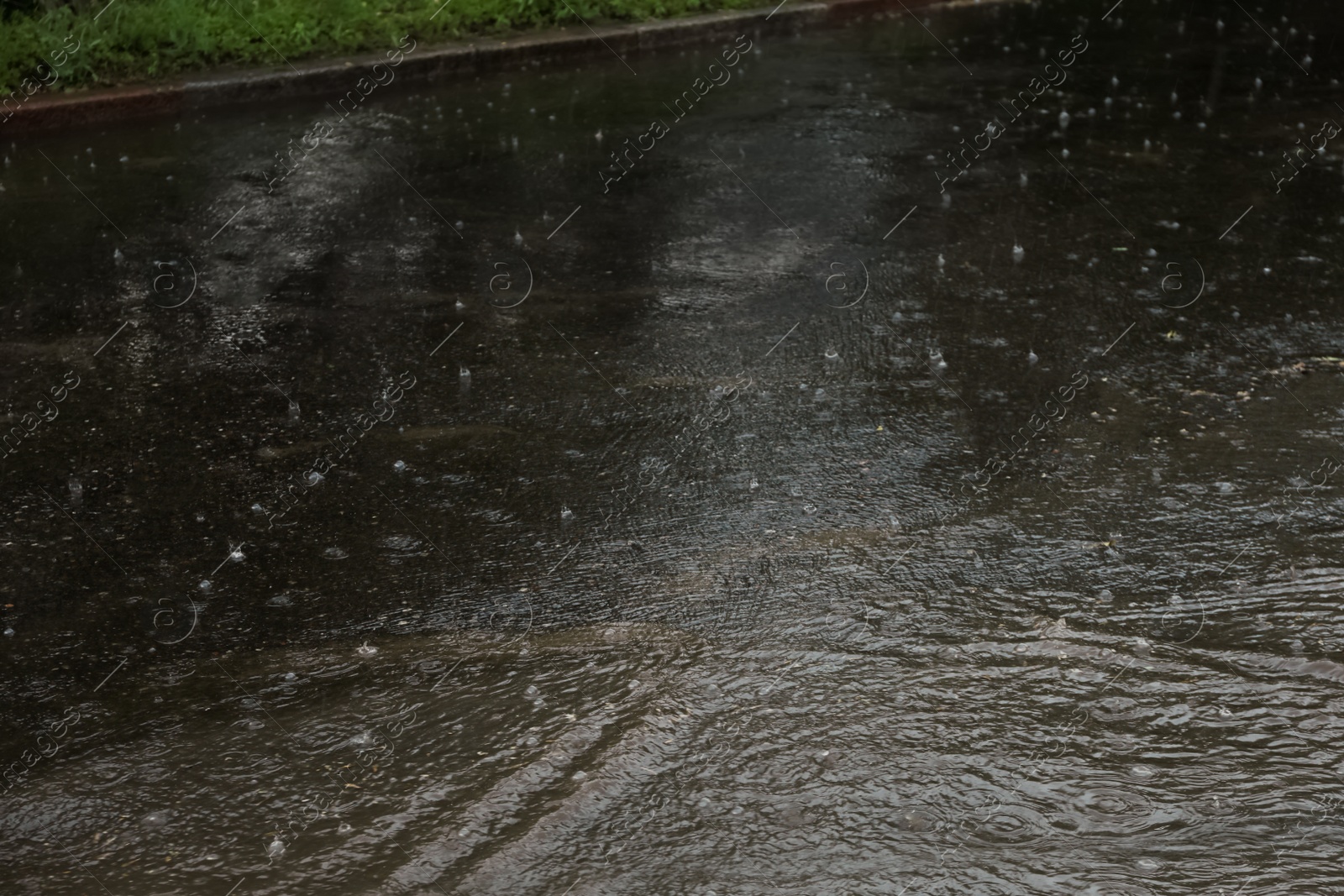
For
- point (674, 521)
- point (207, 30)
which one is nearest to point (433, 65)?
point (207, 30)

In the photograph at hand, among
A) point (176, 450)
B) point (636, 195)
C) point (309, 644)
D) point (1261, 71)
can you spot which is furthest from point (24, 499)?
point (1261, 71)

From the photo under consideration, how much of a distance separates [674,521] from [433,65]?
22.0 ft

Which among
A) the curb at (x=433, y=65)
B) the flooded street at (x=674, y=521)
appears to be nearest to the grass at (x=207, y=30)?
the curb at (x=433, y=65)

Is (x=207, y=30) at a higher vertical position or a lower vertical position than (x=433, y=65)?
higher

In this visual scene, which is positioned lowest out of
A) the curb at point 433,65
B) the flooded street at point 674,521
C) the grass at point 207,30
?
the flooded street at point 674,521

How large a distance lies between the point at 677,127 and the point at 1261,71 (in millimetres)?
4811

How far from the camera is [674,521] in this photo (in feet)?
13.6

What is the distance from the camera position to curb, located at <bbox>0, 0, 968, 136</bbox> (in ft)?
27.8

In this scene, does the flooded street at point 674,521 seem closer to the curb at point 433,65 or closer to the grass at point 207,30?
the curb at point 433,65

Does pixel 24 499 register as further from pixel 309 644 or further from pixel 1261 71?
pixel 1261 71

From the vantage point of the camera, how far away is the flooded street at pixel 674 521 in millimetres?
2914

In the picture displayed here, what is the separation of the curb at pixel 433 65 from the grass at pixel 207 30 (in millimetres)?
203

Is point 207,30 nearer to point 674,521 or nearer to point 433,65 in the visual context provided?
point 433,65

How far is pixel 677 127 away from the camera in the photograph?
27.9ft
